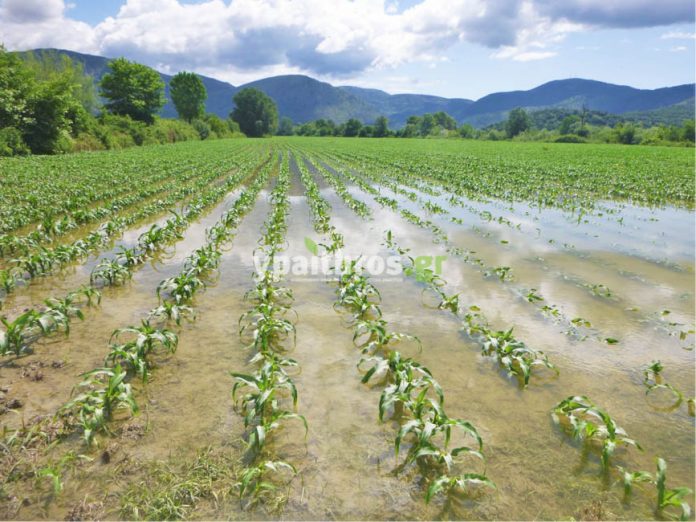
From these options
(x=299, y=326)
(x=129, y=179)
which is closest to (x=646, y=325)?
(x=299, y=326)

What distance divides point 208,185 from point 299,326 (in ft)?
52.4

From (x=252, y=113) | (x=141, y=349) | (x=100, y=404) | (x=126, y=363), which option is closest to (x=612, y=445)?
(x=100, y=404)

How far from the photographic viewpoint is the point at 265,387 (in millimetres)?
3723

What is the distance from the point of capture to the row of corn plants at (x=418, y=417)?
10.0 feet

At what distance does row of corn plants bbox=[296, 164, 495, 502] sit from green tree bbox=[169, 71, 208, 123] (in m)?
108

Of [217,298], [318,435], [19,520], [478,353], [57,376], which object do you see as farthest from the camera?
[217,298]

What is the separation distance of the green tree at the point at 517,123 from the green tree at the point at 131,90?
10000 centimetres

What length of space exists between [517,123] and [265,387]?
445ft

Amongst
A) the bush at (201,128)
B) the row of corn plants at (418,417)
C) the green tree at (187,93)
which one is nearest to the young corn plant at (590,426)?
Result: the row of corn plants at (418,417)

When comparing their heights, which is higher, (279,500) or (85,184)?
(85,184)

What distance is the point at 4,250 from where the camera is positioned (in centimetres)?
871

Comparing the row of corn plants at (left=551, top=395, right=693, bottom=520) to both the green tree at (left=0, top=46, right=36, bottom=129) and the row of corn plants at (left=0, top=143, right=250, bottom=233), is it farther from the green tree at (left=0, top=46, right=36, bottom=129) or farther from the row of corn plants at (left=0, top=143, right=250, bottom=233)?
the green tree at (left=0, top=46, right=36, bottom=129)

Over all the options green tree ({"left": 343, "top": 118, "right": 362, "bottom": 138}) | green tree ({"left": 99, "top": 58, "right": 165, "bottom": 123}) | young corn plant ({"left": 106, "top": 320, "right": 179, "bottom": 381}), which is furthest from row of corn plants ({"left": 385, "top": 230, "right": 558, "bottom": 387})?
green tree ({"left": 343, "top": 118, "right": 362, "bottom": 138})

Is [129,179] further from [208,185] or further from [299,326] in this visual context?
[299,326]
